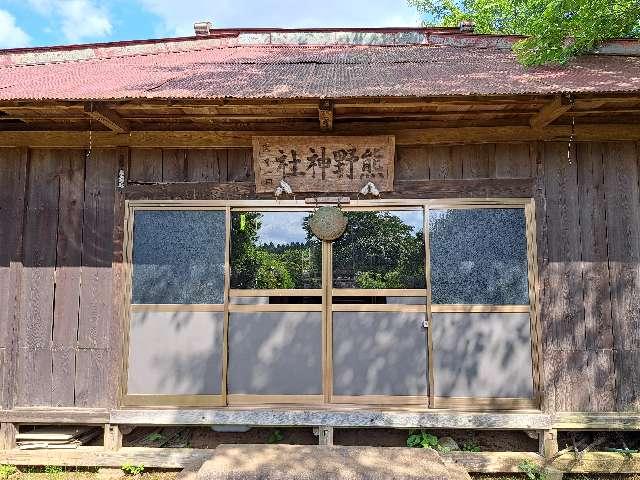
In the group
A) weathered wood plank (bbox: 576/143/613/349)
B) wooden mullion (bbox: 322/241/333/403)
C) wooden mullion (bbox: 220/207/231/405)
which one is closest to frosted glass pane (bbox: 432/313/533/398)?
weathered wood plank (bbox: 576/143/613/349)

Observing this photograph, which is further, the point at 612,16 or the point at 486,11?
the point at 486,11

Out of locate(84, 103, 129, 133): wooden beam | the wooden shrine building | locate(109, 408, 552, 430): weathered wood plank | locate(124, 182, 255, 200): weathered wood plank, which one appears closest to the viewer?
locate(84, 103, 129, 133): wooden beam

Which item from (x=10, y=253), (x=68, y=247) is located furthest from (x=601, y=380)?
(x=10, y=253)

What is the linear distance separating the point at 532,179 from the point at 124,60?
4824 millimetres

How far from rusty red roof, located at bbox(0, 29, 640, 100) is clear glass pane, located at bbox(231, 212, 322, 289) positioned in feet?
4.19

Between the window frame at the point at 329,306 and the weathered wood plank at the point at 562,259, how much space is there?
0.48 feet

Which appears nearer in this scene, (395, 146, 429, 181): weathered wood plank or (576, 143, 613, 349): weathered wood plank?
(576, 143, 613, 349): weathered wood plank

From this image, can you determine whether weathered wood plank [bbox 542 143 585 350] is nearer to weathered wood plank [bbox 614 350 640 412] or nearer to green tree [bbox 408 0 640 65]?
weathered wood plank [bbox 614 350 640 412]

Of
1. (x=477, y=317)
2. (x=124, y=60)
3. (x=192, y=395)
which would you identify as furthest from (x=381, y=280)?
(x=124, y=60)

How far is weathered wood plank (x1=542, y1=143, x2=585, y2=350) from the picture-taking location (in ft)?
14.3

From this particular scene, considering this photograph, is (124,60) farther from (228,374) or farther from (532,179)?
(532,179)

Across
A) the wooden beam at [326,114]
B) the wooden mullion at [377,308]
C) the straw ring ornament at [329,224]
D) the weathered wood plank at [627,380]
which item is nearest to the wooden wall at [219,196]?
the weathered wood plank at [627,380]

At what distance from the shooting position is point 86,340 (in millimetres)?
4465

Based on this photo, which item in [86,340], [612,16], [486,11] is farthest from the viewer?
[486,11]
